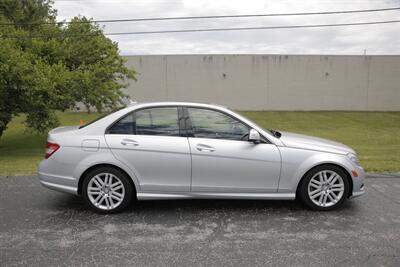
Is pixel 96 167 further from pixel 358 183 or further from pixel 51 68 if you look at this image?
pixel 51 68

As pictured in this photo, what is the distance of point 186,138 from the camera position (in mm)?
4648

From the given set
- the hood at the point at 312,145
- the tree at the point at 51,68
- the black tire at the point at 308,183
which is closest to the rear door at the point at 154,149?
the hood at the point at 312,145

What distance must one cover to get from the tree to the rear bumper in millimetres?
8094

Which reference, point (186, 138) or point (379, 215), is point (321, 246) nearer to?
point (379, 215)

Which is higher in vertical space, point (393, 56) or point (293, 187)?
point (393, 56)

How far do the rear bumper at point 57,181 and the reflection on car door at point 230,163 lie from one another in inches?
62.2

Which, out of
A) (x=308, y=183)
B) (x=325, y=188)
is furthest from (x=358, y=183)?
(x=308, y=183)

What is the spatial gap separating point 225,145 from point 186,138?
1.69ft

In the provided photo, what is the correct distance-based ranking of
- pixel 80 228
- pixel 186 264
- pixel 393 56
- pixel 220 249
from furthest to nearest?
pixel 393 56 → pixel 80 228 → pixel 220 249 → pixel 186 264


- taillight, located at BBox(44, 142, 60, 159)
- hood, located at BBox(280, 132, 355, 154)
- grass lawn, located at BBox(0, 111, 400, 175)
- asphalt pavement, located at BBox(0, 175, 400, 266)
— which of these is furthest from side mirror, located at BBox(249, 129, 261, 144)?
grass lawn, located at BBox(0, 111, 400, 175)

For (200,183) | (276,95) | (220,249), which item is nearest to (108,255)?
(220,249)

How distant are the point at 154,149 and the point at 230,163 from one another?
99cm

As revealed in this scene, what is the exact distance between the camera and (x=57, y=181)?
470cm

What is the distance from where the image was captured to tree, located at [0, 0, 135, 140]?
1209 centimetres
